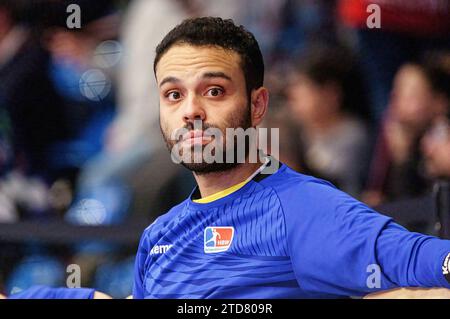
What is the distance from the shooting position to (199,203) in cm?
213

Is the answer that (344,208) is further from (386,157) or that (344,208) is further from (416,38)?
(416,38)

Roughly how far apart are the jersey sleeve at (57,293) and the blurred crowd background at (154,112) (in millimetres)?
54

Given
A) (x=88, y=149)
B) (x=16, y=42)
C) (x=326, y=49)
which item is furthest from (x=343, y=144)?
(x=16, y=42)

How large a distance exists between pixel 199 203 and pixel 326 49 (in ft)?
2.39

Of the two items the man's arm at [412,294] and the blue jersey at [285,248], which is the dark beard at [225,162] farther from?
the man's arm at [412,294]

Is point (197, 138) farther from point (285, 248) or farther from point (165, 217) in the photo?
point (285, 248)

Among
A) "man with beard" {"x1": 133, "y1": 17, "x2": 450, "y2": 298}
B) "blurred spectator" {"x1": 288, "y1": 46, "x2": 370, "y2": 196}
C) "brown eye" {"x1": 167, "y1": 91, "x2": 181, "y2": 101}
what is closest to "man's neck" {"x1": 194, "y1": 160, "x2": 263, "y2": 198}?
"man with beard" {"x1": 133, "y1": 17, "x2": 450, "y2": 298}

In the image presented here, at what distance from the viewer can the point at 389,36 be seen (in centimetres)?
251

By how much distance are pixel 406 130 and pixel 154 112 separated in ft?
2.65

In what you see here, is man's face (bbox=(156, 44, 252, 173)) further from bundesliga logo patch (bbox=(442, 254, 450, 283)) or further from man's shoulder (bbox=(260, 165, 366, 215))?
bundesliga logo patch (bbox=(442, 254, 450, 283))

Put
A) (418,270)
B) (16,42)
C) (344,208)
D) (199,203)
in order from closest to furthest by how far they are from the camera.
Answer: (418,270) < (344,208) < (199,203) < (16,42)

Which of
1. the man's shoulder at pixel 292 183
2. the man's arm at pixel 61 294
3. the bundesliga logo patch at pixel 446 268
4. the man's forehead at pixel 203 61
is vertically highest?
the man's forehead at pixel 203 61

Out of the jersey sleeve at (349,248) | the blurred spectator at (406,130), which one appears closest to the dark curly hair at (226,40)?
the jersey sleeve at (349,248)

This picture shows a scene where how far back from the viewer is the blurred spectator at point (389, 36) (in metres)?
2.49
